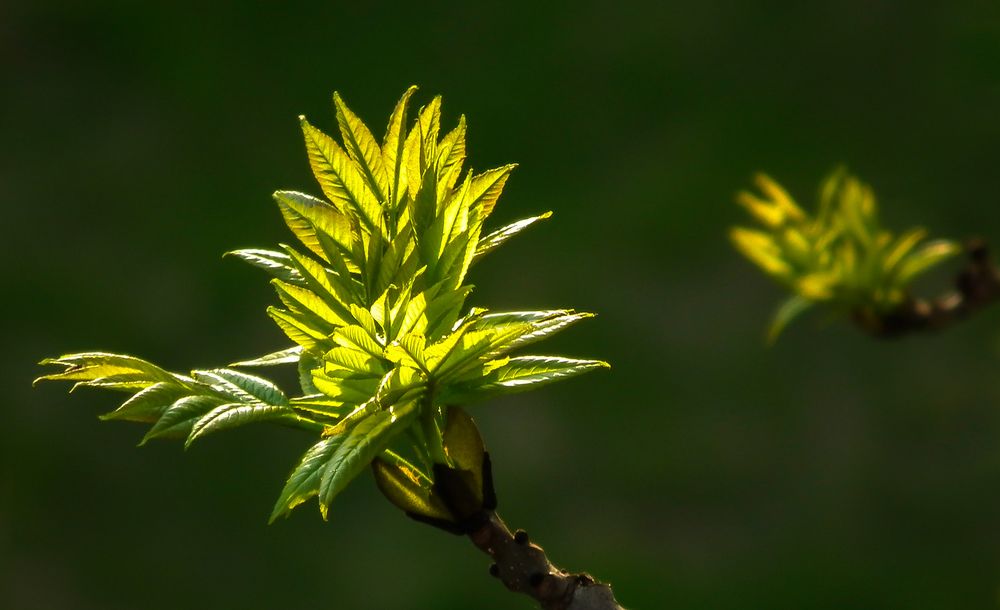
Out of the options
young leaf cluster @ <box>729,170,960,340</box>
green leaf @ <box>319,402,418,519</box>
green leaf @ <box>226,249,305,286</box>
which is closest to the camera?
green leaf @ <box>319,402,418,519</box>

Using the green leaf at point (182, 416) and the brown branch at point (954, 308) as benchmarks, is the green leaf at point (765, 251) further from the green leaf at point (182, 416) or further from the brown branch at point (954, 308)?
the green leaf at point (182, 416)

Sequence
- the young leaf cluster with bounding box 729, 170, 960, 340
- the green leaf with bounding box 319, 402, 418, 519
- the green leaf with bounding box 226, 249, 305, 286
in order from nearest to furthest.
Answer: the green leaf with bounding box 319, 402, 418, 519 → the green leaf with bounding box 226, 249, 305, 286 → the young leaf cluster with bounding box 729, 170, 960, 340

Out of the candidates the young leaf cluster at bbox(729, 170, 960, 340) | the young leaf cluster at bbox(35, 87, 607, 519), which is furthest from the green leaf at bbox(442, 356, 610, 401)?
the young leaf cluster at bbox(729, 170, 960, 340)

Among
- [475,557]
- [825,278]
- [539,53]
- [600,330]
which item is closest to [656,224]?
[600,330]

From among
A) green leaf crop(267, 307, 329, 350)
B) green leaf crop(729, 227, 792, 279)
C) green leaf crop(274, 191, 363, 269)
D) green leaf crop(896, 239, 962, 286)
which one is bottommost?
green leaf crop(267, 307, 329, 350)

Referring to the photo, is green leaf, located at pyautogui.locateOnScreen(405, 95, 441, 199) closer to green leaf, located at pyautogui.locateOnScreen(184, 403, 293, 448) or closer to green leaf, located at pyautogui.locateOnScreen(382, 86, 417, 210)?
green leaf, located at pyautogui.locateOnScreen(382, 86, 417, 210)

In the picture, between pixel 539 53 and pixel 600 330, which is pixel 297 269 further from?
pixel 539 53
